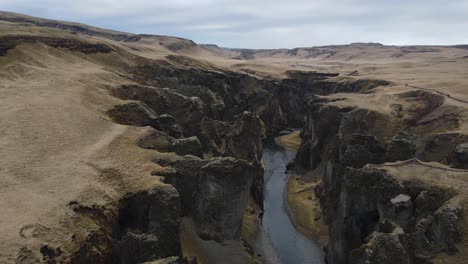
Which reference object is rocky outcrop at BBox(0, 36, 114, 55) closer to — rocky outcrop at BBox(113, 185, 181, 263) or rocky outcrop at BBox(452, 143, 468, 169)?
rocky outcrop at BBox(113, 185, 181, 263)

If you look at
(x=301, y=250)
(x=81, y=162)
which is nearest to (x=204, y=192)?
(x=81, y=162)

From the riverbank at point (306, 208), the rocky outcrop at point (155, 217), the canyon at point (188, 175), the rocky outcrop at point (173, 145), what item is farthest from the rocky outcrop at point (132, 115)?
the rocky outcrop at point (155, 217)

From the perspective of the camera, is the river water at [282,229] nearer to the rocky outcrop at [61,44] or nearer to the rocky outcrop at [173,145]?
the rocky outcrop at [173,145]

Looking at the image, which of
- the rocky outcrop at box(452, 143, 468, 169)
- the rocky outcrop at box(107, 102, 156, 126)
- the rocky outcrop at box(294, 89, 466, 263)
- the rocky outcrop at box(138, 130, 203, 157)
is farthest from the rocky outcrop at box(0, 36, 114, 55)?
the rocky outcrop at box(452, 143, 468, 169)

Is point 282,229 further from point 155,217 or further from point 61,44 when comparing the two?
point 61,44

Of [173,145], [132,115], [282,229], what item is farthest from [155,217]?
[132,115]
